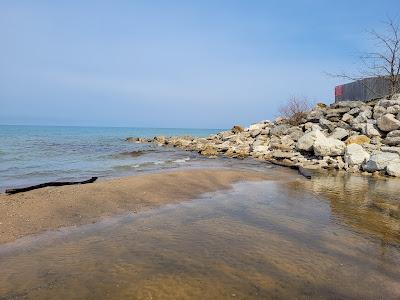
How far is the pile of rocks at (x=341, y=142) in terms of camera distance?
14969mm

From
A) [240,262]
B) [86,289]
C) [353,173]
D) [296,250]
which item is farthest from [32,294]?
[353,173]

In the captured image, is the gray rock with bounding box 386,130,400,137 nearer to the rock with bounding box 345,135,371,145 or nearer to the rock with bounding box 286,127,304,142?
the rock with bounding box 345,135,371,145

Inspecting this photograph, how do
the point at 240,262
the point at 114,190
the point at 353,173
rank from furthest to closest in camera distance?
the point at 353,173 → the point at 114,190 → the point at 240,262

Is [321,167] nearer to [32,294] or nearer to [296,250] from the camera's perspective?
[296,250]

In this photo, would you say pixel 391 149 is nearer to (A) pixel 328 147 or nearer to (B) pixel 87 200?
(A) pixel 328 147

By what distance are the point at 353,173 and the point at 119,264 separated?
40.4 feet

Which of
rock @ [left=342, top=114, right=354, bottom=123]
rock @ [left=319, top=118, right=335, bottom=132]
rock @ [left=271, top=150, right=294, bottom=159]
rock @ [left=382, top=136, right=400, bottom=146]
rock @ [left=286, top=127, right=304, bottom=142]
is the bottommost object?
rock @ [left=271, top=150, right=294, bottom=159]

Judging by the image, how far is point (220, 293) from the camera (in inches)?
153

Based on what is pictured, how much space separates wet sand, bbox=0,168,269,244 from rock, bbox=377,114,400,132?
33.2ft

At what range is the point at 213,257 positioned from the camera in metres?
4.88

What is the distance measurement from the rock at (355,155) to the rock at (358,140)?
1.12 metres

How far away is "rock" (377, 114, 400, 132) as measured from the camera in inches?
655

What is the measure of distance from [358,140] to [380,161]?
3002 mm

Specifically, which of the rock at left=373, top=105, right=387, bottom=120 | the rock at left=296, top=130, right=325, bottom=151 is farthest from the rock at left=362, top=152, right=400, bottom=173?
the rock at left=373, top=105, right=387, bottom=120
